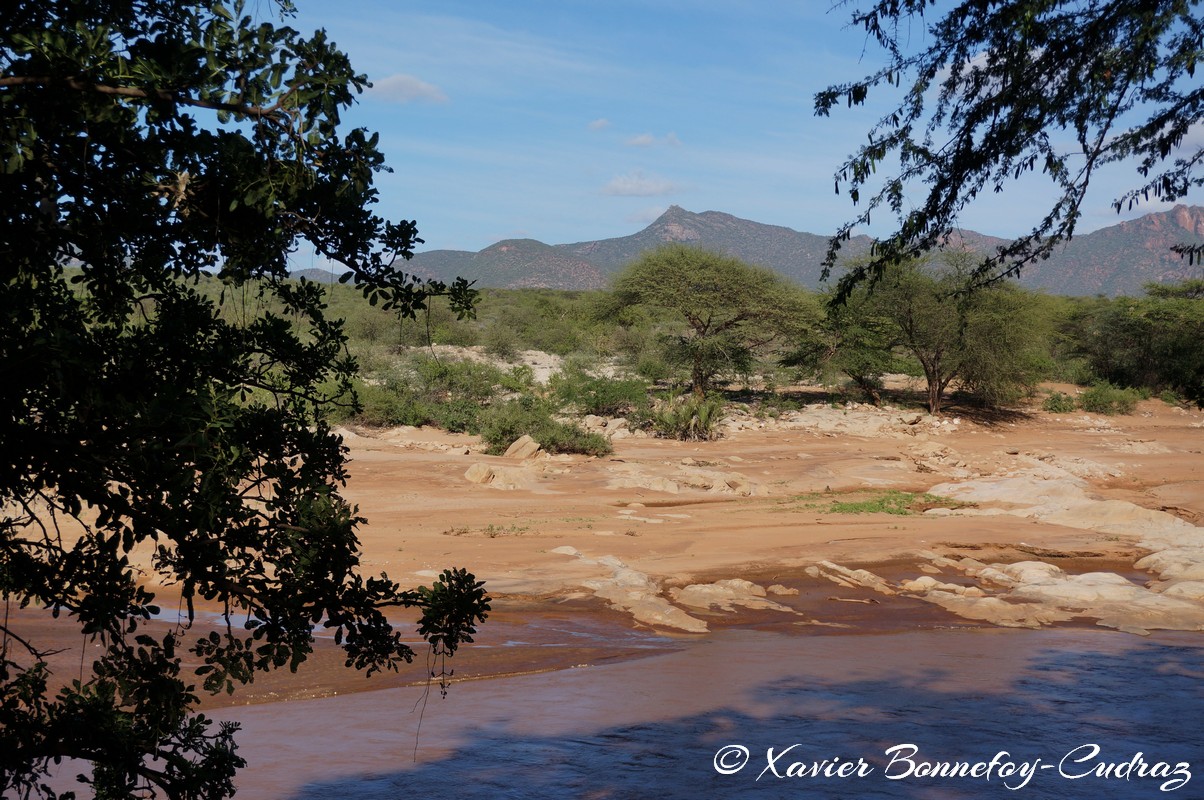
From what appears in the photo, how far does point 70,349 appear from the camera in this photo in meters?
2.34

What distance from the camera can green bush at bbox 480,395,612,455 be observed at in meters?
21.1

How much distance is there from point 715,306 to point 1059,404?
12.3 m

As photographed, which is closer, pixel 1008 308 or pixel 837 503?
pixel 837 503

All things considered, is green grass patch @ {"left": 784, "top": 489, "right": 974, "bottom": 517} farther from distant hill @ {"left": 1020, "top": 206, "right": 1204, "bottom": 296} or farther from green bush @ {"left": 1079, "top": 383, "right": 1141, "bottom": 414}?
distant hill @ {"left": 1020, "top": 206, "right": 1204, "bottom": 296}

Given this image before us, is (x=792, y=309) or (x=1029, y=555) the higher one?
(x=792, y=309)

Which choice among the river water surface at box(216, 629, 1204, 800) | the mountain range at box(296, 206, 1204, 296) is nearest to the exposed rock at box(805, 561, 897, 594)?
the river water surface at box(216, 629, 1204, 800)

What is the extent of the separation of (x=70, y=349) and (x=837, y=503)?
15279 millimetres

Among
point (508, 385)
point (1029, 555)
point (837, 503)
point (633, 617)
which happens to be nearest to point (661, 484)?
point (837, 503)

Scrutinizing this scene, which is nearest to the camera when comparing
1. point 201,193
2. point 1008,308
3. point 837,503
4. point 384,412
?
point 201,193

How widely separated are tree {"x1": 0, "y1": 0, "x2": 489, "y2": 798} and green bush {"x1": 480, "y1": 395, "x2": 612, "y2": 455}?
58.7 ft

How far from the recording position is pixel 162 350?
2941 mm

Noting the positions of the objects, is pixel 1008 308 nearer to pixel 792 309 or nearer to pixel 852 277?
pixel 792 309

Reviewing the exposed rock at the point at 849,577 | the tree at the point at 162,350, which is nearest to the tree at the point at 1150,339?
the exposed rock at the point at 849,577

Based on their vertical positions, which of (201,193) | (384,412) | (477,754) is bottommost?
(477,754)
